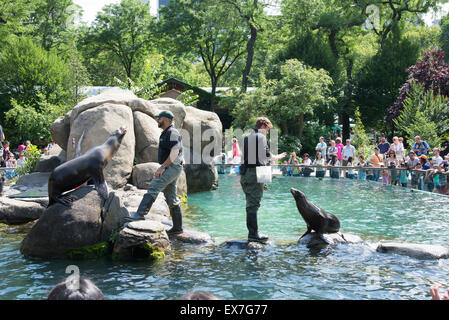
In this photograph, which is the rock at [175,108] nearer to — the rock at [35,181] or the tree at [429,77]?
the rock at [35,181]

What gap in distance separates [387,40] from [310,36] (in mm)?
5832

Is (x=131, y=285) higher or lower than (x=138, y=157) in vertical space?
lower

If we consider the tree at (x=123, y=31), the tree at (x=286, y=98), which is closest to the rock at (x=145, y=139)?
the tree at (x=286, y=98)

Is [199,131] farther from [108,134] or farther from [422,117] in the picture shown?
[422,117]

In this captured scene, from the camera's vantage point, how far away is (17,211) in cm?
1018

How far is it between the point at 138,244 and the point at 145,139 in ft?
23.4

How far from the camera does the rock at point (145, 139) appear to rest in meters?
14.1

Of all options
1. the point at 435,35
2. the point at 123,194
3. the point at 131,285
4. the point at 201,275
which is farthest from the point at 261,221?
the point at 435,35

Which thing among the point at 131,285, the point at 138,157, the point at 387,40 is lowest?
the point at 131,285

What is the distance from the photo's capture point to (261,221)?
11094mm

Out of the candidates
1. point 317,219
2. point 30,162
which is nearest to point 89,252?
point 317,219

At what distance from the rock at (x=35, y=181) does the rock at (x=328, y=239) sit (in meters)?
8.75
